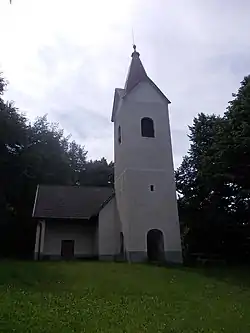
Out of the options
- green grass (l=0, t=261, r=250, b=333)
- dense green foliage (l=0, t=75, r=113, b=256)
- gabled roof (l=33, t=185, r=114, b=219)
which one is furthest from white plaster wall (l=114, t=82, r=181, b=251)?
dense green foliage (l=0, t=75, r=113, b=256)

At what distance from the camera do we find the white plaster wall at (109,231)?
23.2 m

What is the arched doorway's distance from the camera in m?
22.3

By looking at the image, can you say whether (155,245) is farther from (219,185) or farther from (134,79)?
(134,79)

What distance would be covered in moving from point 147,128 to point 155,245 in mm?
7527

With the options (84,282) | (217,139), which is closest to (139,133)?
(217,139)

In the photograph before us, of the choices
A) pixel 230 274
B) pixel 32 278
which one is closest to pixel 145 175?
pixel 230 274

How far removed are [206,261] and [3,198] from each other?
57.2ft

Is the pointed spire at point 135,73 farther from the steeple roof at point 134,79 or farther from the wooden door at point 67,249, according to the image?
the wooden door at point 67,249

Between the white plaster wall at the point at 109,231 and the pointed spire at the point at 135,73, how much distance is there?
8.16 metres

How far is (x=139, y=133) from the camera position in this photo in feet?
78.7

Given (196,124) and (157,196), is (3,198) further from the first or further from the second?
(196,124)

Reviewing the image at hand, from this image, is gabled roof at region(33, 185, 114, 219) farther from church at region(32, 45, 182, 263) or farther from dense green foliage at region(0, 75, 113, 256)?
dense green foliage at region(0, 75, 113, 256)

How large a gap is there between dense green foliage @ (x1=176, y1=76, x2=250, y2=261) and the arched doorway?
166 inches

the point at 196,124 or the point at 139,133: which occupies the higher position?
the point at 196,124
